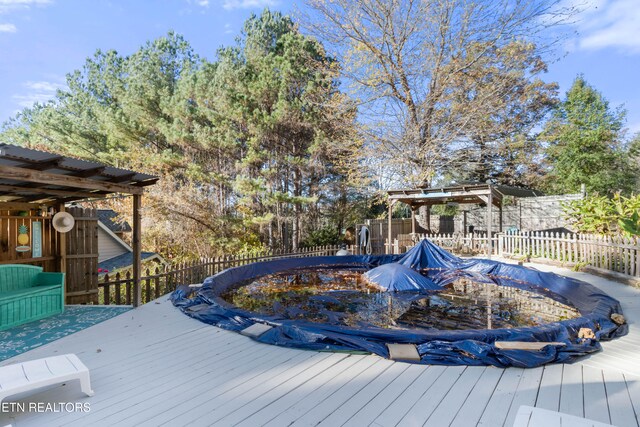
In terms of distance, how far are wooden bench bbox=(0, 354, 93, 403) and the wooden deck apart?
0.20 metres

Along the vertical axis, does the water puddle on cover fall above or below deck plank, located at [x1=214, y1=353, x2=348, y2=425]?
below

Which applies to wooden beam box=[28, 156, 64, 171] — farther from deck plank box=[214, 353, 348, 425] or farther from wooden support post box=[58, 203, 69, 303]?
deck plank box=[214, 353, 348, 425]

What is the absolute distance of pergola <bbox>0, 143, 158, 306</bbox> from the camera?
3.37m

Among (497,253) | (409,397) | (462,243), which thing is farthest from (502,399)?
(462,243)

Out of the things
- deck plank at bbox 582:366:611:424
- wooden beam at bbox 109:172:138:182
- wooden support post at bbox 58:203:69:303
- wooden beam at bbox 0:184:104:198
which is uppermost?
wooden beam at bbox 109:172:138:182

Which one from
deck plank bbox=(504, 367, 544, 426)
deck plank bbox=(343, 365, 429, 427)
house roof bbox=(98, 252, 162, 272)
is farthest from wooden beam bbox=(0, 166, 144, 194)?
house roof bbox=(98, 252, 162, 272)

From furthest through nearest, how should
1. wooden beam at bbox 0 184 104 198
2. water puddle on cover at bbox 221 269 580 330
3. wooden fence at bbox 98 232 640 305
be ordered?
wooden fence at bbox 98 232 640 305
water puddle on cover at bbox 221 269 580 330
wooden beam at bbox 0 184 104 198

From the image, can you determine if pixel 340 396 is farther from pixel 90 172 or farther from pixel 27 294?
pixel 27 294

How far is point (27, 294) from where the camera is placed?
13.4ft

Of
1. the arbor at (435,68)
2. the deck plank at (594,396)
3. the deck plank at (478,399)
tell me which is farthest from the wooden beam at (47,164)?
the arbor at (435,68)

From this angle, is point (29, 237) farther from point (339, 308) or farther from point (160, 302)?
point (339, 308)

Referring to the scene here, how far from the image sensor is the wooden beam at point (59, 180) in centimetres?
327

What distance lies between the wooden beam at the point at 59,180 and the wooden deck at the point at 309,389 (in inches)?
70.1

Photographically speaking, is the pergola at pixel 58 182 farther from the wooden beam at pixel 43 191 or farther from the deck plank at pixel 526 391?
the deck plank at pixel 526 391
